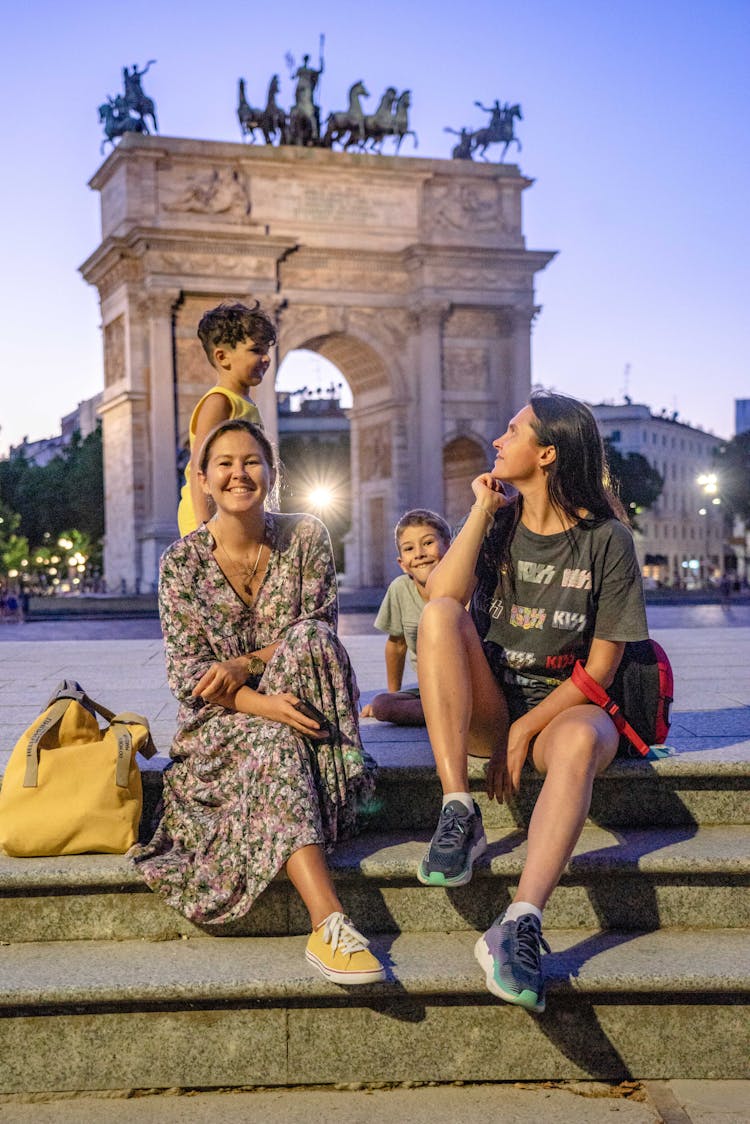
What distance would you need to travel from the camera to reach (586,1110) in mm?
3275

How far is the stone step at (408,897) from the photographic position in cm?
379

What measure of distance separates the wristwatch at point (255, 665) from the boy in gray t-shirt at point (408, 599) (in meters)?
1.10

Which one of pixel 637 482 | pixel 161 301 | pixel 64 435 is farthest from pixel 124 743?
pixel 64 435

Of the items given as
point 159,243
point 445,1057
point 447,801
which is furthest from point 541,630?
point 159,243

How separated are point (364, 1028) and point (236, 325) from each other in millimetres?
2699

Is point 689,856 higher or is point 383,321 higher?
point 383,321

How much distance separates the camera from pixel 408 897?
12.6 feet

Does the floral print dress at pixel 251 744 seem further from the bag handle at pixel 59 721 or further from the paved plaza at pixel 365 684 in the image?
the paved plaza at pixel 365 684

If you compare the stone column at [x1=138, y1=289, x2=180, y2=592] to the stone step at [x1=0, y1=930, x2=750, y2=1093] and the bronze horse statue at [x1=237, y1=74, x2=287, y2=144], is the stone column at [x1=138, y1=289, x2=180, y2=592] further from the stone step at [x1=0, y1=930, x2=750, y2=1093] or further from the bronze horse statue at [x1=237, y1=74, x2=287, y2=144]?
the stone step at [x1=0, y1=930, x2=750, y2=1093]

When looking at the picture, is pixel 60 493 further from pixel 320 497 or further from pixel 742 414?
pixel 742 414

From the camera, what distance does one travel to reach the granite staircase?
3.46 meters

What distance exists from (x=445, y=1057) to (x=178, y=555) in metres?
1.67

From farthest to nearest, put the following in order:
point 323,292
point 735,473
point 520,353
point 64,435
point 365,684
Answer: point 64,435 < point 735,473 < point 520,353 < point 323,292 < point 365,684

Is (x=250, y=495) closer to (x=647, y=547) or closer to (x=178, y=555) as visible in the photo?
(x=178, y=555)
